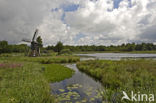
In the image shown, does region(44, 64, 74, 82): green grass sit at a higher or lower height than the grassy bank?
lower

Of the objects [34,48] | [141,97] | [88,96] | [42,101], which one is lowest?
[88,96]

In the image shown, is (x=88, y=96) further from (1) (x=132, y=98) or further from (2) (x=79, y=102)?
(1) (x=132, y=98)

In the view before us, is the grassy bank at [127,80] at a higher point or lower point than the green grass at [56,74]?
higher

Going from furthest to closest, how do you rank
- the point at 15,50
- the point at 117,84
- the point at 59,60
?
the point at 15,50
the point at 59,60
the point at 117,84

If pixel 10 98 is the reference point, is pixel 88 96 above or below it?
below

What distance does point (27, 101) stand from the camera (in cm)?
540

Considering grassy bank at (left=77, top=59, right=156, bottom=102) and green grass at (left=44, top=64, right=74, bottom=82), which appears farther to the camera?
green grass at (left=44, top=64, right=74, bottom=82)

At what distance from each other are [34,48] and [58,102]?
3532 centimetres

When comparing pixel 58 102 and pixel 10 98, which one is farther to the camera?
pixel 58 102

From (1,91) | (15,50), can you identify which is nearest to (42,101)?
(1,91)

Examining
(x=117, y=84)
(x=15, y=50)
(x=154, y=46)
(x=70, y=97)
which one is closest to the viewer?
(x=70, y=97)

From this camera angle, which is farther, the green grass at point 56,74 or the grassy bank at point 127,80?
the green grass at point 56,74

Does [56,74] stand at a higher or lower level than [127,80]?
lower

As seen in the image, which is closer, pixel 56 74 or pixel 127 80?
pixel 127 80
